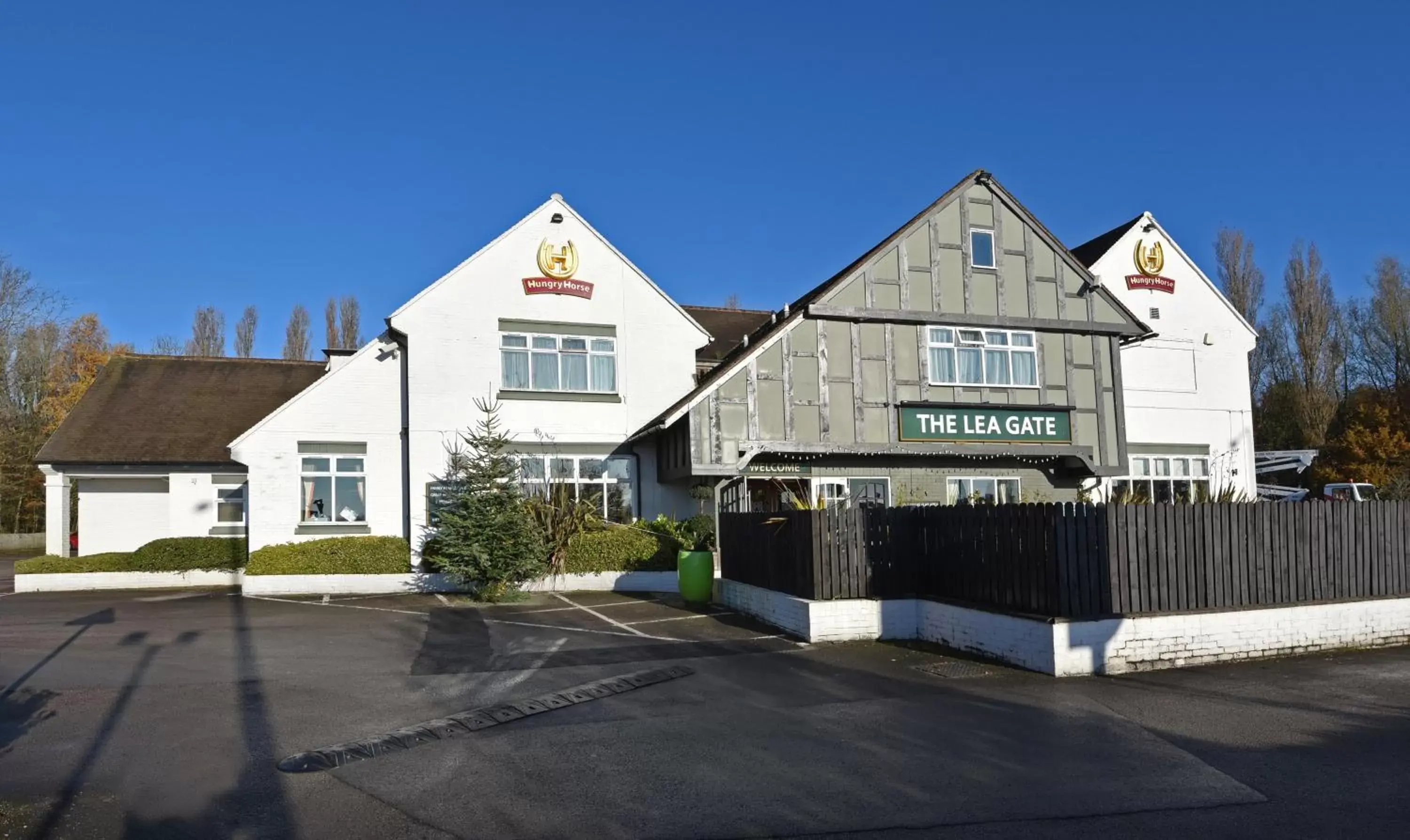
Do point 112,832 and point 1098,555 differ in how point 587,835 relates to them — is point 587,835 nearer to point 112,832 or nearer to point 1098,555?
point 112,832

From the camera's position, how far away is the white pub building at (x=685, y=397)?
65.6 ft

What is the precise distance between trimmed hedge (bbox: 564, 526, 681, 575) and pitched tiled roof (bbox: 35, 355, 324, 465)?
9.71 m

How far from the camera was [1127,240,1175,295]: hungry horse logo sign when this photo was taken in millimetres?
26391

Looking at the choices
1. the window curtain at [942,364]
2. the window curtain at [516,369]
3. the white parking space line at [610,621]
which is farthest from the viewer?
the window curtain at [516,369]

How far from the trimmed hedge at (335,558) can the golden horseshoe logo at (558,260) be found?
6.76 m

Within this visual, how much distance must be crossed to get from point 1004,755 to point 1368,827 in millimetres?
2347

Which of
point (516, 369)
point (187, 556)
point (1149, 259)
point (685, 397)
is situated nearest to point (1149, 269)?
point (1149, 259)

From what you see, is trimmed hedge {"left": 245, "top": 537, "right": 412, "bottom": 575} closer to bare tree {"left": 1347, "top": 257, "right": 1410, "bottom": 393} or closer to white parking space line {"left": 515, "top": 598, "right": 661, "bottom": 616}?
white parking space line {"left": 515, "top": 598, "right": 661, "bottom": 616}

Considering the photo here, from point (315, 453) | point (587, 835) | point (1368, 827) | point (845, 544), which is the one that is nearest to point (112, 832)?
point (587, 835)

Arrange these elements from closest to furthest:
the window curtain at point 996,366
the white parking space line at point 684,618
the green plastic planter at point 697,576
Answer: the white parking space line at point 684,618 < the green plastic planter at point 697,576 < the window curtain at point 996,366

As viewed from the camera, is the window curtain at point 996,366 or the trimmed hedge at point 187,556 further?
the trimmed hedge at point 187,556

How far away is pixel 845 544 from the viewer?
42.8 ft

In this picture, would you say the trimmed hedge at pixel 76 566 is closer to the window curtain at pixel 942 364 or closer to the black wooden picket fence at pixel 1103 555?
the black wooden picket fence at pixel 1103 555

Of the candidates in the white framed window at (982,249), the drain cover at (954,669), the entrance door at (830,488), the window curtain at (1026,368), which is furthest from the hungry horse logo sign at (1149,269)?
the drain cover at (954,669)
